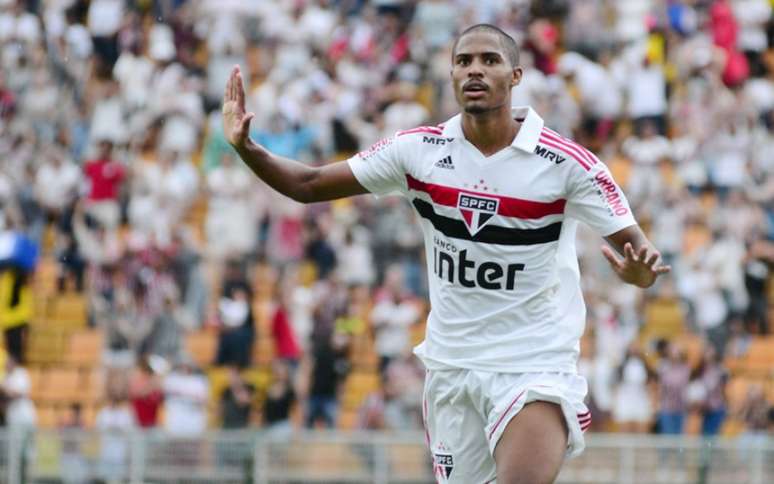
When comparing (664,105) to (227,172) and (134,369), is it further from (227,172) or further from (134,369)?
(134,369)

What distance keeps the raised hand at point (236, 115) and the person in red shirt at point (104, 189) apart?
13.3 metres

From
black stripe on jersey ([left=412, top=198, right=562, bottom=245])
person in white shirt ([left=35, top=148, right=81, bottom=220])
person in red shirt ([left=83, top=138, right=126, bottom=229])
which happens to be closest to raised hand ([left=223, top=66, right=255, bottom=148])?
black stripe on jersey ([left=412, top=198, right=562, bottom=245])

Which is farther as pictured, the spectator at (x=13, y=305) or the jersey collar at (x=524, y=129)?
the spectator at (x=13, y=305)

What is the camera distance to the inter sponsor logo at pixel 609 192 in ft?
28.3

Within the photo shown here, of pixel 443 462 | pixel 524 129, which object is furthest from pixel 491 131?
pixel 443 462

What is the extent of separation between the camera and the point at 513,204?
8641mm

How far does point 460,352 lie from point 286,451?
26.8ft

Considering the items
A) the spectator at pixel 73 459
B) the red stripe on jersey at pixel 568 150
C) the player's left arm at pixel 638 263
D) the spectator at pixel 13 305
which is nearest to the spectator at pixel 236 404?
the spectator at pixel 73 459

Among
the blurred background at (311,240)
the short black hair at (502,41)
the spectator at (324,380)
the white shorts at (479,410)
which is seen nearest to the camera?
the white shorts at (479,410)

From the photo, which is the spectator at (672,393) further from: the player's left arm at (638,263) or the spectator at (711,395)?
the player's left arm at (638,263)

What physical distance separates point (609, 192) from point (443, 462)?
1.44 m

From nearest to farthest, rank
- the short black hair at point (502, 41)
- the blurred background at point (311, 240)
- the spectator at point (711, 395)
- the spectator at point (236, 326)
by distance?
the short black hair at point (502, 41)
the blurred background at point (311, 240)
the spectator at point (711, 395)
the spectator at point (236, 326)

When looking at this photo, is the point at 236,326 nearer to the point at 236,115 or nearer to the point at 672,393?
the point at 672,393

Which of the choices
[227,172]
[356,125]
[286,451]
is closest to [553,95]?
[356,125]
